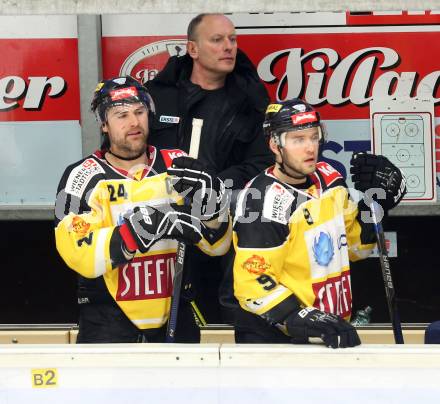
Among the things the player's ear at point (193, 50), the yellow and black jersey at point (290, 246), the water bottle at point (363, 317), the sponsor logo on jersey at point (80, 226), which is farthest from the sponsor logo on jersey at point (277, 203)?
the water bottle at point (363, 317)

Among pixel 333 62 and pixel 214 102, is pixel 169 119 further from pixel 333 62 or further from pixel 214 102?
pixel 333 62

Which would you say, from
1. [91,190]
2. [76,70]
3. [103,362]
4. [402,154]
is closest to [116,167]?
[91,190]

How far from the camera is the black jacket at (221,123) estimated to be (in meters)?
4.79

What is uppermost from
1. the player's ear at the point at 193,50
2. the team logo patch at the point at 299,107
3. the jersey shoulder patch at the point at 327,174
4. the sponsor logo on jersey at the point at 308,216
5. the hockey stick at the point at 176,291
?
the player's ear at the point at 193,50

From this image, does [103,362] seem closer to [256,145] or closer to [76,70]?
[256,145]

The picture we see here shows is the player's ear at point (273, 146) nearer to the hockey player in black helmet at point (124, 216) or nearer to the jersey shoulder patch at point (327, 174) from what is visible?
the jersey shoulder patch at point (327, 174)

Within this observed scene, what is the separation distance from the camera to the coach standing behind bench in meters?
4.80

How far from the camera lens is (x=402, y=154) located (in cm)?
562

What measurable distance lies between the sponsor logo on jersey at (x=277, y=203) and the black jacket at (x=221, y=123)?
695 mm

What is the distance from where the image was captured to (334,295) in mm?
4070

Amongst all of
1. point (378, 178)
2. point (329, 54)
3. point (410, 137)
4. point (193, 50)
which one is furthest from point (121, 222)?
point (410, 137)

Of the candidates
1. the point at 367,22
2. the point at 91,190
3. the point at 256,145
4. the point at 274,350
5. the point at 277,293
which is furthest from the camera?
the point at 367,22

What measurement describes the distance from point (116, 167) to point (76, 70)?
148 centimetres

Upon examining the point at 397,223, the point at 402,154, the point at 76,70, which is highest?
the point at 76,70
